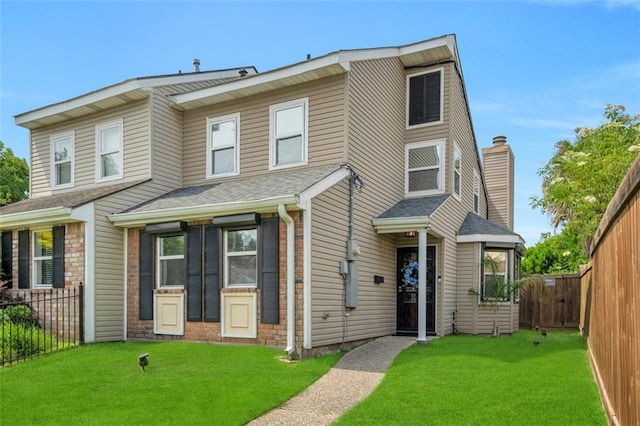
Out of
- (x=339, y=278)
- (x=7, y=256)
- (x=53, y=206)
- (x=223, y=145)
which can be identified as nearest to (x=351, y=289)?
(x=339, y=278)

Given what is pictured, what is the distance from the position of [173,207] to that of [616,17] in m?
8.59

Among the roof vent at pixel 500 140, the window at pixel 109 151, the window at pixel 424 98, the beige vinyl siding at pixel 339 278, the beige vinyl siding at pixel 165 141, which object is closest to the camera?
the beige vinyl siding at pixel 339 278

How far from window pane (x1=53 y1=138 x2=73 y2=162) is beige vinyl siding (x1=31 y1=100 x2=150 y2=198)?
24cm

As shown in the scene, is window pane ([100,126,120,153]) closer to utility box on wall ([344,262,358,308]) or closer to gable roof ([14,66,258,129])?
gable roof ([14,66,258,129])

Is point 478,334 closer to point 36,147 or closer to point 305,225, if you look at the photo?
point 305,225

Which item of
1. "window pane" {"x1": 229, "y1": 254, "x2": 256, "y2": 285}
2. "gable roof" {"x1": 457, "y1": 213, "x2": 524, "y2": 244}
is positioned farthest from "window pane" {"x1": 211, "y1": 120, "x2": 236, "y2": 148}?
"gable roof" {"x1": 457, "y1": 213, "x2": 524, "y2": 244}

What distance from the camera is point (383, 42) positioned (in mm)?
12945

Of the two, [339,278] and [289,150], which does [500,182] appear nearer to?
[289,150]

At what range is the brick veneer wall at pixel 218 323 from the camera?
9.01m

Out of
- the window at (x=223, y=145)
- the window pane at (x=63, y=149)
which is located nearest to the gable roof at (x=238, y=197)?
the window at (x=223, y=145)

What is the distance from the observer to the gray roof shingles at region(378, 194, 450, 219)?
1138 centimetres

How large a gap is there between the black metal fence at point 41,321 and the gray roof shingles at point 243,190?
7.45ft

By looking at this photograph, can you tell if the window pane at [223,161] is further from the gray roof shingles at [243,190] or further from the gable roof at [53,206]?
the gable roof at [53,206]

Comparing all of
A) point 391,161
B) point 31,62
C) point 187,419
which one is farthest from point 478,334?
point 31,62
